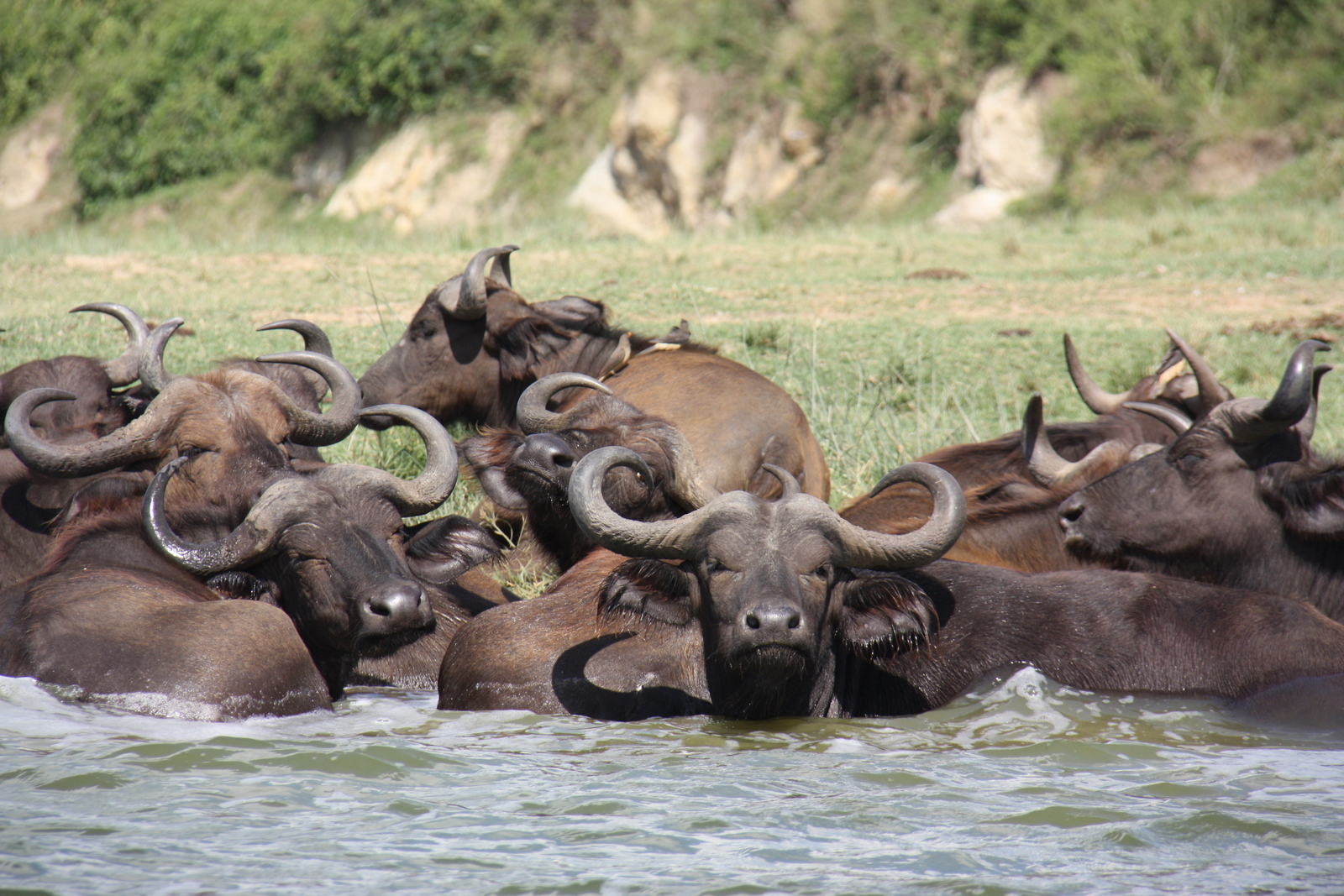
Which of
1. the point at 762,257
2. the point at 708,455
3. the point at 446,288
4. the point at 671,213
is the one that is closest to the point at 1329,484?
the point at 708,455

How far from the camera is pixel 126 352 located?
736cm

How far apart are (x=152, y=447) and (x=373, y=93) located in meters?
29.2

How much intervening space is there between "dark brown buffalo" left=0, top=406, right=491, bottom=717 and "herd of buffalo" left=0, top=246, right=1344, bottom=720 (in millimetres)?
12

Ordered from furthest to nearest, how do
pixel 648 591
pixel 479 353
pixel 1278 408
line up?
pixel 479 353, pixel 1278 408, pixel 648 591

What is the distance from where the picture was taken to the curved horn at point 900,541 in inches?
205

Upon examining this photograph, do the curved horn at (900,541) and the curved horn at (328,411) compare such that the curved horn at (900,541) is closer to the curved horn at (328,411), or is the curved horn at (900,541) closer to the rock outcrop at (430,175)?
the curved horn at (328,411)

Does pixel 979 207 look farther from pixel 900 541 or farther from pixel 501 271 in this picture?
pixel 900 541

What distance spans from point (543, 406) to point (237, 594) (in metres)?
2.16

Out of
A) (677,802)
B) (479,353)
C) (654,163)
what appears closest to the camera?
(677,802)

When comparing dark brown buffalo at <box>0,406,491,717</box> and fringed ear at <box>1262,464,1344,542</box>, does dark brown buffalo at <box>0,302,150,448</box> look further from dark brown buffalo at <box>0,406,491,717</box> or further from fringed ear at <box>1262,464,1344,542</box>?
fringed ear at <box>1262,464,1344,542</box>

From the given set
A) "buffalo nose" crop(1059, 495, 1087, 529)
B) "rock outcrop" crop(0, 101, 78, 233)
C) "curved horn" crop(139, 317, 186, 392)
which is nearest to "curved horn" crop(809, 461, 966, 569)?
"buffalo nose" crop(1059, 495, 1087, 529)

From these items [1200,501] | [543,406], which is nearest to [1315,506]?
[1200,501]

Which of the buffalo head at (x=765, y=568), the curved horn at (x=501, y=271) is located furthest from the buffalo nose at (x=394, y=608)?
the curved horn at (x=501, y=271)

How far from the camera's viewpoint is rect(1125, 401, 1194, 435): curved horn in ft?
24.5
